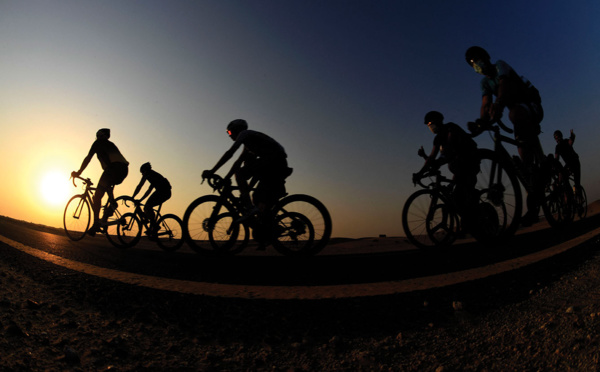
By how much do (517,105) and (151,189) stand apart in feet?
21.4

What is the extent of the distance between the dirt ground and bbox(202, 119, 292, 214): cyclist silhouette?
222 cm

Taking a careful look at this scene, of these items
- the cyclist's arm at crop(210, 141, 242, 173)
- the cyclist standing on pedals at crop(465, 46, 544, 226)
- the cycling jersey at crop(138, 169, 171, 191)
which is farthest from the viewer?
the cycling jersey at crop(138, 169, 171, 191)

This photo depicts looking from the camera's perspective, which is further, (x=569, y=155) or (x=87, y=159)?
(x=87, y=159)

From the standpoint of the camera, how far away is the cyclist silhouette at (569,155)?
4.51 meters

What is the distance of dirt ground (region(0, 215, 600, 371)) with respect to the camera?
0.92 m

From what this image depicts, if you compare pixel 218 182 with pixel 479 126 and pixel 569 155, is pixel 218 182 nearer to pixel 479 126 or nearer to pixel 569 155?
pixel 479 126

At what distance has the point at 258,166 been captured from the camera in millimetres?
3736

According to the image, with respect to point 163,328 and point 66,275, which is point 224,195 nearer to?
point 66,275

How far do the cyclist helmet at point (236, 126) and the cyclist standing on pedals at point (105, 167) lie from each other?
3512mm

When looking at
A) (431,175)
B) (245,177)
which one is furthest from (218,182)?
(431,175)

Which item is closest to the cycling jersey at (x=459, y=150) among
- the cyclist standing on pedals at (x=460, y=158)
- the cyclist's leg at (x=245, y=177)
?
the cyclist standing on pedals at (x=460, y=158)

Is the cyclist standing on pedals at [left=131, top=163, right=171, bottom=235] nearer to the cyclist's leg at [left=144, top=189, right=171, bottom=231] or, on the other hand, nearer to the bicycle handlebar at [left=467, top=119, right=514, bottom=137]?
the cyclist's leg at [left=144, top=189, right=171, bottom=231]

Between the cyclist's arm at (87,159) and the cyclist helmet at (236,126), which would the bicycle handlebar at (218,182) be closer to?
the cyclist helmet at (236,126)

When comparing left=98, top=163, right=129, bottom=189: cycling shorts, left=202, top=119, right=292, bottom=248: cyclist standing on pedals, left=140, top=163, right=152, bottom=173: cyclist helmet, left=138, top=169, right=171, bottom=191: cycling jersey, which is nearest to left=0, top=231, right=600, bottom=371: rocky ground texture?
left=202, top=119, right=292, bottom=248: cyclist standing on pedals
